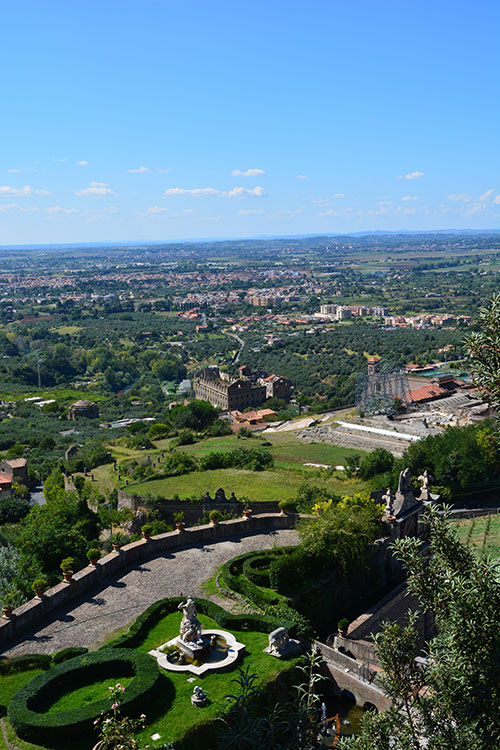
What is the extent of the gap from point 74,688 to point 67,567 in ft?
21.6

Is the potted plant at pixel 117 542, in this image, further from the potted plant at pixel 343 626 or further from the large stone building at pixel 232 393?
the large stone building at pixel 232 393

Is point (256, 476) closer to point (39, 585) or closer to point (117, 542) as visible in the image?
point (117, 542)

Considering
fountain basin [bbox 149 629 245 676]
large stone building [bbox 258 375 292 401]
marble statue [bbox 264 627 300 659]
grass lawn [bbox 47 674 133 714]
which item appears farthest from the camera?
large stone building [bbox 258 375 292 401]

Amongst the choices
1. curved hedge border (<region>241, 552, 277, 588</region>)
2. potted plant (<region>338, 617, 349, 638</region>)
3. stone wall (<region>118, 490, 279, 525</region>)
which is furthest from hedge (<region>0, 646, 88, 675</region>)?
stone wall (<region>118, 490, 279, 525</region>)

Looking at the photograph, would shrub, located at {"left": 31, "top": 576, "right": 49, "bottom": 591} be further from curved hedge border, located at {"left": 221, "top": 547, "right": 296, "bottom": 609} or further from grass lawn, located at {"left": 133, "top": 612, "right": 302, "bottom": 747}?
curved hedge border, located at {"left": 221, "top": 547, "right": 296, "bottom": 609}

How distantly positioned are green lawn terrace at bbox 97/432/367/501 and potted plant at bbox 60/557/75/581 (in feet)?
52.4

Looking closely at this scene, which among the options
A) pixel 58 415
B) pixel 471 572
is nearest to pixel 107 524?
pixel 471 572

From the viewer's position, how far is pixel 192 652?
54.9 feet

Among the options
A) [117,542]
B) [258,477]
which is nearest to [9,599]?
[117,542]

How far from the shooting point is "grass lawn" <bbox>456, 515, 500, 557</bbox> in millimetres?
31438

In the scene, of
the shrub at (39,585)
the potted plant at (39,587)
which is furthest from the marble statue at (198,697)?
the shrub at (39,585)

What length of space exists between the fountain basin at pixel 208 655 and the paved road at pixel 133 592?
2313 mm

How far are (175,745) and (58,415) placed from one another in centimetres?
7235

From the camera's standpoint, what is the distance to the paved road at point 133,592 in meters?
18.4
